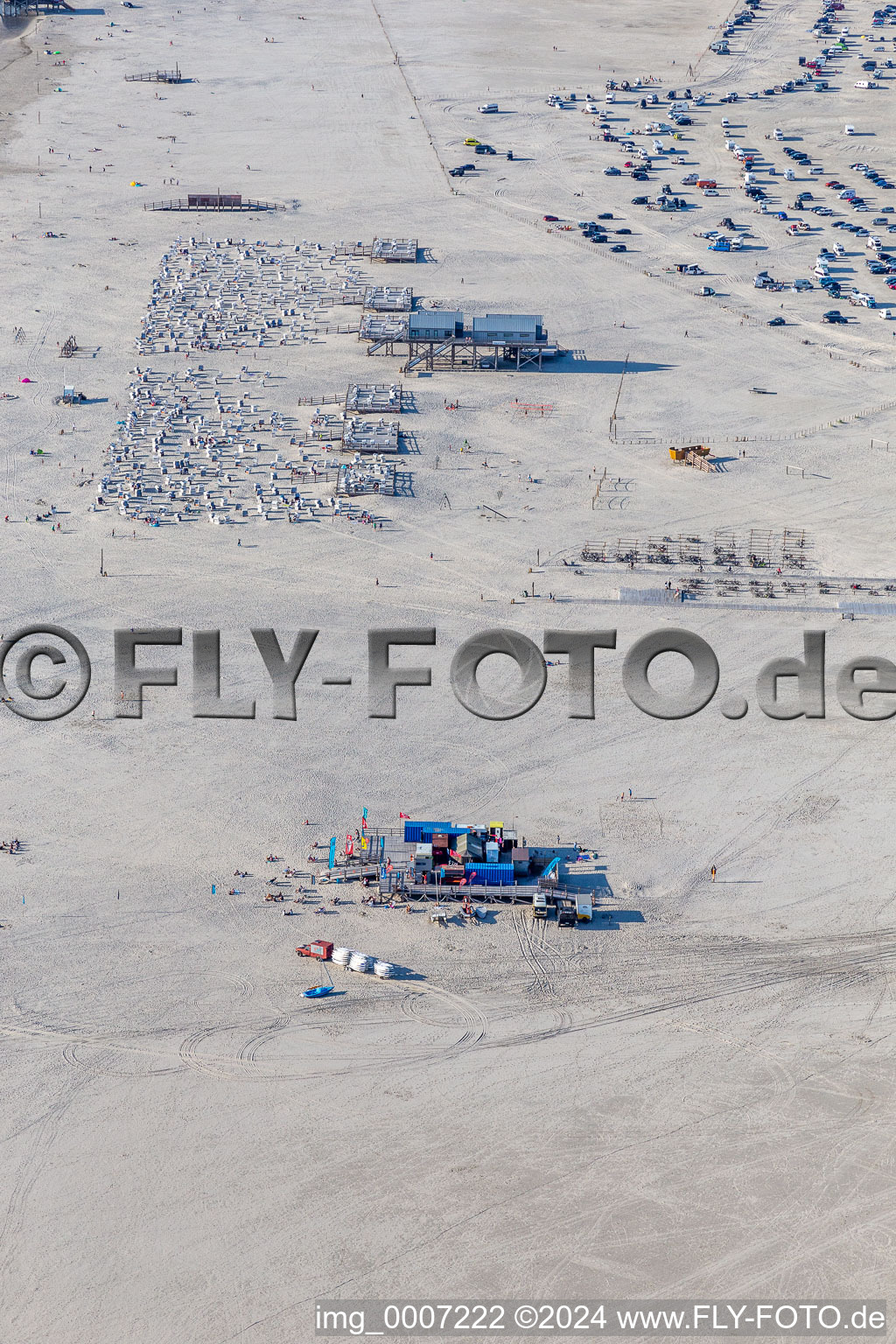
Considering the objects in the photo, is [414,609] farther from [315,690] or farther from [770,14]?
[770,14]

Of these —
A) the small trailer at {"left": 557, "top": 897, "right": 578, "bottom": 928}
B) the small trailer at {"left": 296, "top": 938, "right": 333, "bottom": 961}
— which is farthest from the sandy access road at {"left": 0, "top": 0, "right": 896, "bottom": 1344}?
the small trailer at {"left": 296, "top": 938, "right": 333, "bottom": 961}

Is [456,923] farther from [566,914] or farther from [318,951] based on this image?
[318,951]

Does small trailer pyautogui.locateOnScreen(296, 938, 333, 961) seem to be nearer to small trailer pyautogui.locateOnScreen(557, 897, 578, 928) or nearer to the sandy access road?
the sandy access road

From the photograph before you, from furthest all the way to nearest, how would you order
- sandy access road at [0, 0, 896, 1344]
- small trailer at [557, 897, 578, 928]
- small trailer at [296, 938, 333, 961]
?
small trailer at [557, 897, 578, 928] < small trailer at [296, 938, 333, 961] < sandy access road at [0, 0, 896, 1344]

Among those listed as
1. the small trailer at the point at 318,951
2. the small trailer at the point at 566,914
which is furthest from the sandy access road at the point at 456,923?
the small trailer at the point at 318,951

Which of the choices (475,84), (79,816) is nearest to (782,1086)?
(79,816)

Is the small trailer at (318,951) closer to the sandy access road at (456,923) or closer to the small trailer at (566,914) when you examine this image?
the sandy access road at (456,923)

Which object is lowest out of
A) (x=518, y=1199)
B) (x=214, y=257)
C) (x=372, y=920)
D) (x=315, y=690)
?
(x=518, y=1199)
